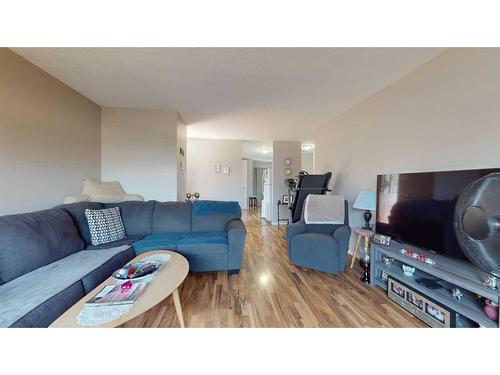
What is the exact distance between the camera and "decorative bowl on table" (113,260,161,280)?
4.16 ft

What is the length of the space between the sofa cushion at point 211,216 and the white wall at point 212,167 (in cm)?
295

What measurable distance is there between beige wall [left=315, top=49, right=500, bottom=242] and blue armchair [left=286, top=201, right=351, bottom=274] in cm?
81

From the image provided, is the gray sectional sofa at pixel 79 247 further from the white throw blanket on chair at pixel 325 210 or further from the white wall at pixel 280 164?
the white wall at pixel 280 164

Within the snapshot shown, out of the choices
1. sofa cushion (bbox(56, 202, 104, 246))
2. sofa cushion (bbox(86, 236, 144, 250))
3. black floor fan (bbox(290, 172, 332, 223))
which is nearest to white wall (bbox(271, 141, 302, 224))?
black floor fan (bbox(290, 172, 332, 223))

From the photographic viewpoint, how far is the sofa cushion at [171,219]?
256 cm

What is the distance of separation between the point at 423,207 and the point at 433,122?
798 millimetres

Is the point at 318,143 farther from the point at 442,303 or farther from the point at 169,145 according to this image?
the point at 442,303

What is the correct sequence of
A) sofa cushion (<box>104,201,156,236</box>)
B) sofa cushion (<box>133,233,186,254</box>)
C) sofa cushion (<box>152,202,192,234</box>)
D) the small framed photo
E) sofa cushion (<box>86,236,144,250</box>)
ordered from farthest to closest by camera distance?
sofa cushion (<box>152,202,192,234</box>) < sofa cushion (<box>104,201,156,236</box>) < sofa cushion (<box>133,233,186,254</box>) < sofa cushion (<box>86,236,144,250</box>) < the small framed photo

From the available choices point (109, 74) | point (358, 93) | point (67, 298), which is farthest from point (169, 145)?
point (358, 93)

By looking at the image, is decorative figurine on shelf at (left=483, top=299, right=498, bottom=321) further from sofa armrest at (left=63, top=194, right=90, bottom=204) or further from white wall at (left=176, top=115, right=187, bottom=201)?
sofa armrest at (left=63, top=194, right=90, bottom=204)

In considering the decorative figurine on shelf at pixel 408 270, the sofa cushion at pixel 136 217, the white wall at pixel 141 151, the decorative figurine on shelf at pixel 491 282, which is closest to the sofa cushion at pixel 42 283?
the sofa cushion at pixel 136 217

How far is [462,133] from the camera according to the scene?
151 centimetres
